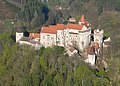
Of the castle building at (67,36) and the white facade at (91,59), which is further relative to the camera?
the castle building at (67,36)

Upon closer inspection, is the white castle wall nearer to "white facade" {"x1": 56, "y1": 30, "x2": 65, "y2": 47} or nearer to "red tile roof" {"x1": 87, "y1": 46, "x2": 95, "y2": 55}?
"white facade" {"x1": 56, "y1": 30, "x2": 65, "y2": 47}

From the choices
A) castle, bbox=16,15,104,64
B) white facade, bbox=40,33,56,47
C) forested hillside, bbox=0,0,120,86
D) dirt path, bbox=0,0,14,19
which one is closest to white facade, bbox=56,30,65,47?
castle, bbox=16,15,104,64

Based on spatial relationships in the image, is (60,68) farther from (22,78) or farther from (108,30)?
(108,30)

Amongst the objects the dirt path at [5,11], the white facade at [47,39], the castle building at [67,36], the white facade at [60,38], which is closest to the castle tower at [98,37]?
the castle building at [67,36]

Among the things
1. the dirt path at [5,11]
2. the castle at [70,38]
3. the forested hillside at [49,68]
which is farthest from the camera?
the dirt path at [5,11]

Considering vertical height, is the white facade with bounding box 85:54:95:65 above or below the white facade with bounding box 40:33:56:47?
below

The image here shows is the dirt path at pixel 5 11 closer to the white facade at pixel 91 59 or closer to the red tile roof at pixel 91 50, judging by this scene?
the red tile roof at pixel 91 50

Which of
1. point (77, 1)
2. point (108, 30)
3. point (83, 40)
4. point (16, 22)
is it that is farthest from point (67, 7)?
point (83, 40)

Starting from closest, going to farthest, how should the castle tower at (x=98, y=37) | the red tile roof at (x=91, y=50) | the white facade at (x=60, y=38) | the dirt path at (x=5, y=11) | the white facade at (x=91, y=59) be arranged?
the white facade at (x=91, y=59)
the red tile roof at (x=91, y=50)
the white facade at (x=60, y=38)
the castle tower at (x=98, y=37)
the dirt path at (x=5, y=11)

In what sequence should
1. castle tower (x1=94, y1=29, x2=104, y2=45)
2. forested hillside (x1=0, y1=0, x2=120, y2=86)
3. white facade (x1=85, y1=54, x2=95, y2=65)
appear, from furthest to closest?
castle tower (x1=94, y1=29, x2=104, y2=45) < white facade (x1=85, y1=54, x2=95, y2=65) < forested hillside (x1=0, y1=0, x2=120, y2=86)

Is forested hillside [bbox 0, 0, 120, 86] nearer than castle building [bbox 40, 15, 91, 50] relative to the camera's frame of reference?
Yes

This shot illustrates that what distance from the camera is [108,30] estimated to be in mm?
62000

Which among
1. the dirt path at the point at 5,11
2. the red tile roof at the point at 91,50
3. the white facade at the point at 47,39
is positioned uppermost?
the dirt path at the point at 5,11

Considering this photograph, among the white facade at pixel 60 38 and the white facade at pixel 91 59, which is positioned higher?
the white facade at pixel 60 38
